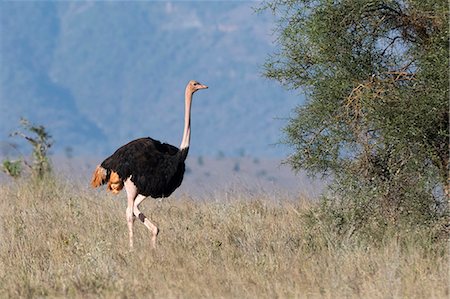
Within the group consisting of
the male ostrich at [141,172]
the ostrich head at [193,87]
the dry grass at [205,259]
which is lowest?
the dry grass at [205,259]

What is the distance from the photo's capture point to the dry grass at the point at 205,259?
7551 millimetres

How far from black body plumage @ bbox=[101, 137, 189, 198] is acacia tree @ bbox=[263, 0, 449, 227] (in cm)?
113

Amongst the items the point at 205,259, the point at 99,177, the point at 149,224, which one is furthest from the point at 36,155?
the point at 205,259

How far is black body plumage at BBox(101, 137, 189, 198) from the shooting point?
33.5ft

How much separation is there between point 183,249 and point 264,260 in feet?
3.23

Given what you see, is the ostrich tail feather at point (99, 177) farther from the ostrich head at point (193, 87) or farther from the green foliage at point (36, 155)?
the green foliage at point (36, 155)

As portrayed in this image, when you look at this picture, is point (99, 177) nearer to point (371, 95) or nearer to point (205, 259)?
point (205, 259)

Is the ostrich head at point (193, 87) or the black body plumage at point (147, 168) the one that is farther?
the ostrich head at point (193, 87)

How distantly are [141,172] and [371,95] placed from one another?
2328 millimetres

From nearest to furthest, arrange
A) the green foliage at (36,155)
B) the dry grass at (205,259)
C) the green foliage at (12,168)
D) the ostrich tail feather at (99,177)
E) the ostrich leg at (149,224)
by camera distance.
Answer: the dry grass at (205,259) < the ostrich leg at (149,224) < the ostrich tail feather at (99,177) < the green foliage at (36,155) < the green foliage at (12,168)

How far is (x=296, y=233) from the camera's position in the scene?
9734mm

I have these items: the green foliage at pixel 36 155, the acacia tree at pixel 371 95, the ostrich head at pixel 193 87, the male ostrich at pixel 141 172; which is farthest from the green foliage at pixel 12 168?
the acacia tree at pixel 371 95

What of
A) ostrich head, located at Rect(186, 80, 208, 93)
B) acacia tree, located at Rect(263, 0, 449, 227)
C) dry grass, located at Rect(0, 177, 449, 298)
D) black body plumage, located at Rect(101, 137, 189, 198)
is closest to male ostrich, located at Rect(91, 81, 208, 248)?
black body plumage, located at Rect(101, 137, 189, 198)

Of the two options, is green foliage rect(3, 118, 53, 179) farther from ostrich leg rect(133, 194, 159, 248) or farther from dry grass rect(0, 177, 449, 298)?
ostrich leg rect(133, 194, 159, 248)
